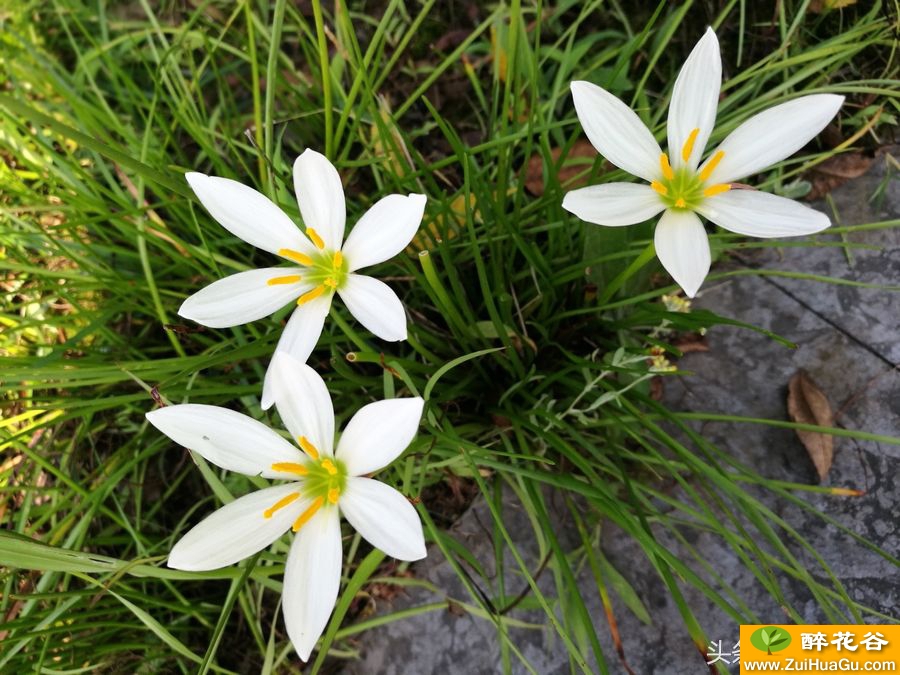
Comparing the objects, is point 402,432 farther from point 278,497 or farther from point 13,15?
point 13,15

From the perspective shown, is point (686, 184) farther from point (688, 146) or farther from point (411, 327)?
point (411, 327)

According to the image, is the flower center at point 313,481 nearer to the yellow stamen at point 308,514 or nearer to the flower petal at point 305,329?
the yellow stamen at point 308,514

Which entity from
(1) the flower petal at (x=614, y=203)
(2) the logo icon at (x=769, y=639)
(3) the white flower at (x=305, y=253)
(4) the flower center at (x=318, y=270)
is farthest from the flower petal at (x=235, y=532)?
(2) the logo icon at (x=769, y=639)

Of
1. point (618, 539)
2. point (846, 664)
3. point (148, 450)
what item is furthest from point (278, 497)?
point (846, 664)

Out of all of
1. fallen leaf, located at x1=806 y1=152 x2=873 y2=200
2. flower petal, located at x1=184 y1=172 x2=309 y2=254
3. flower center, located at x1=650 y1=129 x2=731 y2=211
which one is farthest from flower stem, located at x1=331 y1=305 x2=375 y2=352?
fallen leaf, located at x1=806 y1=152 x2=873 y2=200

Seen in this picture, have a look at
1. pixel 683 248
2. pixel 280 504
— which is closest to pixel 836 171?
pixel 683 248

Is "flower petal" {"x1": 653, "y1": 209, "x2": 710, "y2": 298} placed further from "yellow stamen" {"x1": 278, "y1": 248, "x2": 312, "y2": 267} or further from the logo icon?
the logo icon
